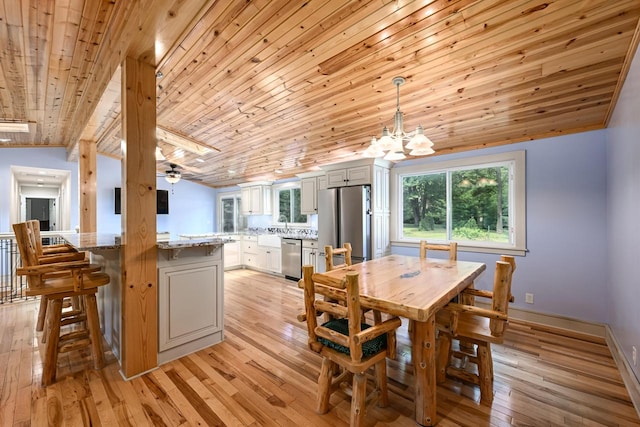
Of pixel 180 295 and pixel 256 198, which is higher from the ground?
pixel 256 198

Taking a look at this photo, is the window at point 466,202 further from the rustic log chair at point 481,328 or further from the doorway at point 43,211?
the doorway at point 43,211

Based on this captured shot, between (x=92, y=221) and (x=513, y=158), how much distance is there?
6.19 m

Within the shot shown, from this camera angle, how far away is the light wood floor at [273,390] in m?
1.72

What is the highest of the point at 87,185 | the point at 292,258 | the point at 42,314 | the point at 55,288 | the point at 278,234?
the point at 87,185

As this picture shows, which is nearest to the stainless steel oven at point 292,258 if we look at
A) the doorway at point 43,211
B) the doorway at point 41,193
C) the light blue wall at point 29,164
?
the light blue wall at point 29,164

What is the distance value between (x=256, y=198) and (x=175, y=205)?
2448 mm

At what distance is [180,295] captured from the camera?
244cm

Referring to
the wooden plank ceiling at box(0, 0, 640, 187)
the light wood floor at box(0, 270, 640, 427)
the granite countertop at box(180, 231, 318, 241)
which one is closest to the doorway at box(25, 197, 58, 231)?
the granite countertop at box(180, 231, 318, 241)

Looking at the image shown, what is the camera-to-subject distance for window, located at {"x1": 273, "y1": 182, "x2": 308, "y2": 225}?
6163 millimetres

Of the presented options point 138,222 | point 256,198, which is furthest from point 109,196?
point 138,222

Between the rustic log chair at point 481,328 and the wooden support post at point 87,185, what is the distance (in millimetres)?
5199

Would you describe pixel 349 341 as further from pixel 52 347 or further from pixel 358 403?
pixel 52 347

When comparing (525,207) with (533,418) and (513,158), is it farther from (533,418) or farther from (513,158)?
(533,418)

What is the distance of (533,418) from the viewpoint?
172 cm
